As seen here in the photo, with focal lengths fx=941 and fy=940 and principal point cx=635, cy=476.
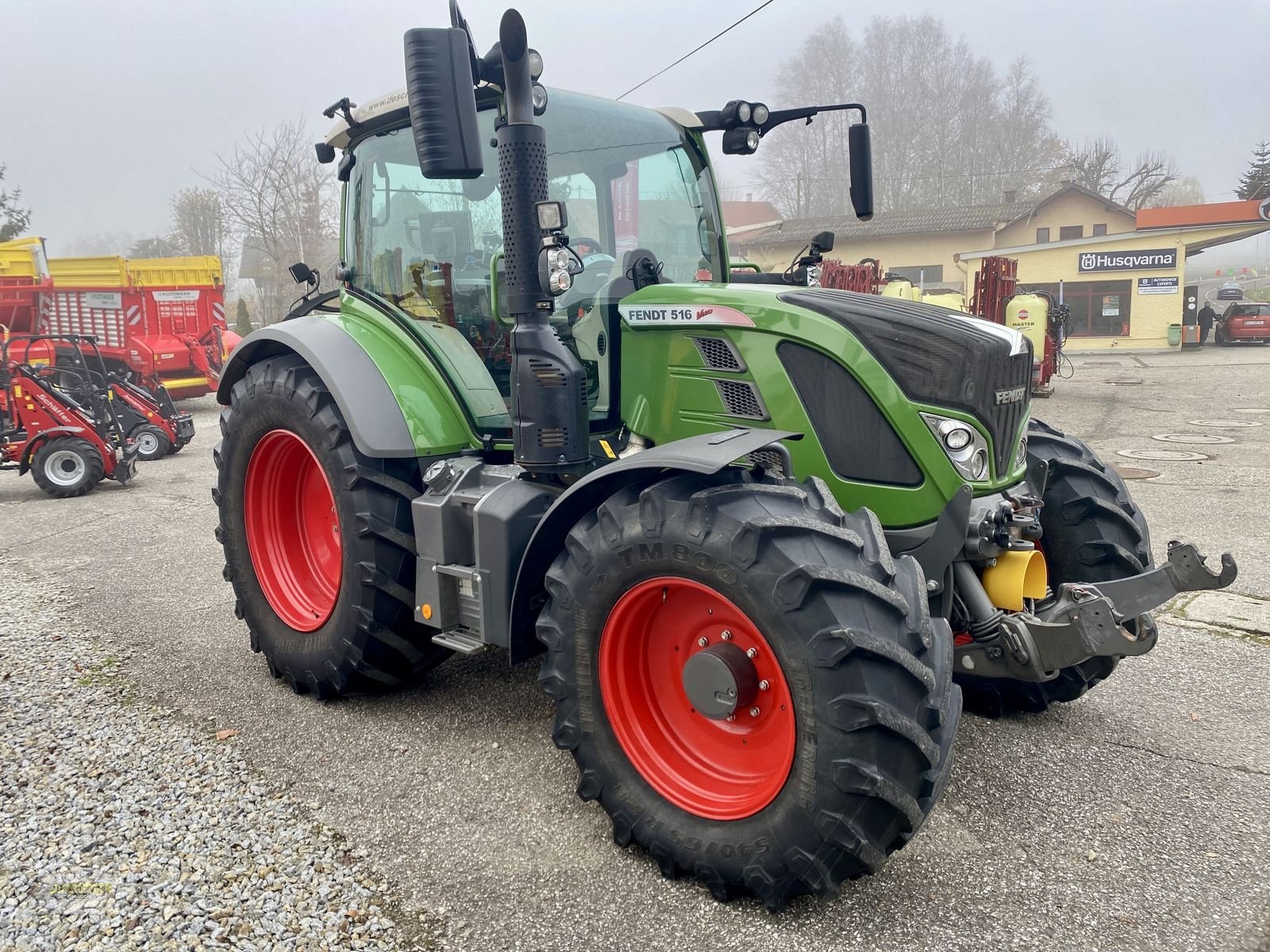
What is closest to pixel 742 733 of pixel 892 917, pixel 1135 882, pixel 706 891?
pixel 706 891

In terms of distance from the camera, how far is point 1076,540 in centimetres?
358

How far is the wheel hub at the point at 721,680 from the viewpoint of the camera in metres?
2.61

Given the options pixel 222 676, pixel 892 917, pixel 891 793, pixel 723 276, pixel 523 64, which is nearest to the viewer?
pixel 891 793

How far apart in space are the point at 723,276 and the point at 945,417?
1.40 meters

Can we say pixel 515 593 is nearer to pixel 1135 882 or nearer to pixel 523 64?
pixel 523 64

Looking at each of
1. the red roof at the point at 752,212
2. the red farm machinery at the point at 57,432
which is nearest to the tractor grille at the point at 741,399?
the red farm machinery at the point at 57,432

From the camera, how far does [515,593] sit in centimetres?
312

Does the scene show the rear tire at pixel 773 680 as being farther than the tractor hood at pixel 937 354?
No

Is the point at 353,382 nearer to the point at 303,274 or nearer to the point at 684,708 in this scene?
the point at 303,274

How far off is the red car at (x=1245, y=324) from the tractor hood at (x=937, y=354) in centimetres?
2957

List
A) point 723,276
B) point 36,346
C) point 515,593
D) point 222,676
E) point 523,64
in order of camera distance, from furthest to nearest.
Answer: point 36,346
point 222,676
point 723,276
point 515,593
point 523,64

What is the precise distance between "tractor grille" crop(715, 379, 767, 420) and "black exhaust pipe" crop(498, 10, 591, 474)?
0.50 meters

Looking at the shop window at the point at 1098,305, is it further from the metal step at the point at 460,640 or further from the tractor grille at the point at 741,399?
the metal step at the point at 460,640

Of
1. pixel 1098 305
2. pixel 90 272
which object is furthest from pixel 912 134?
pixel 90 272
